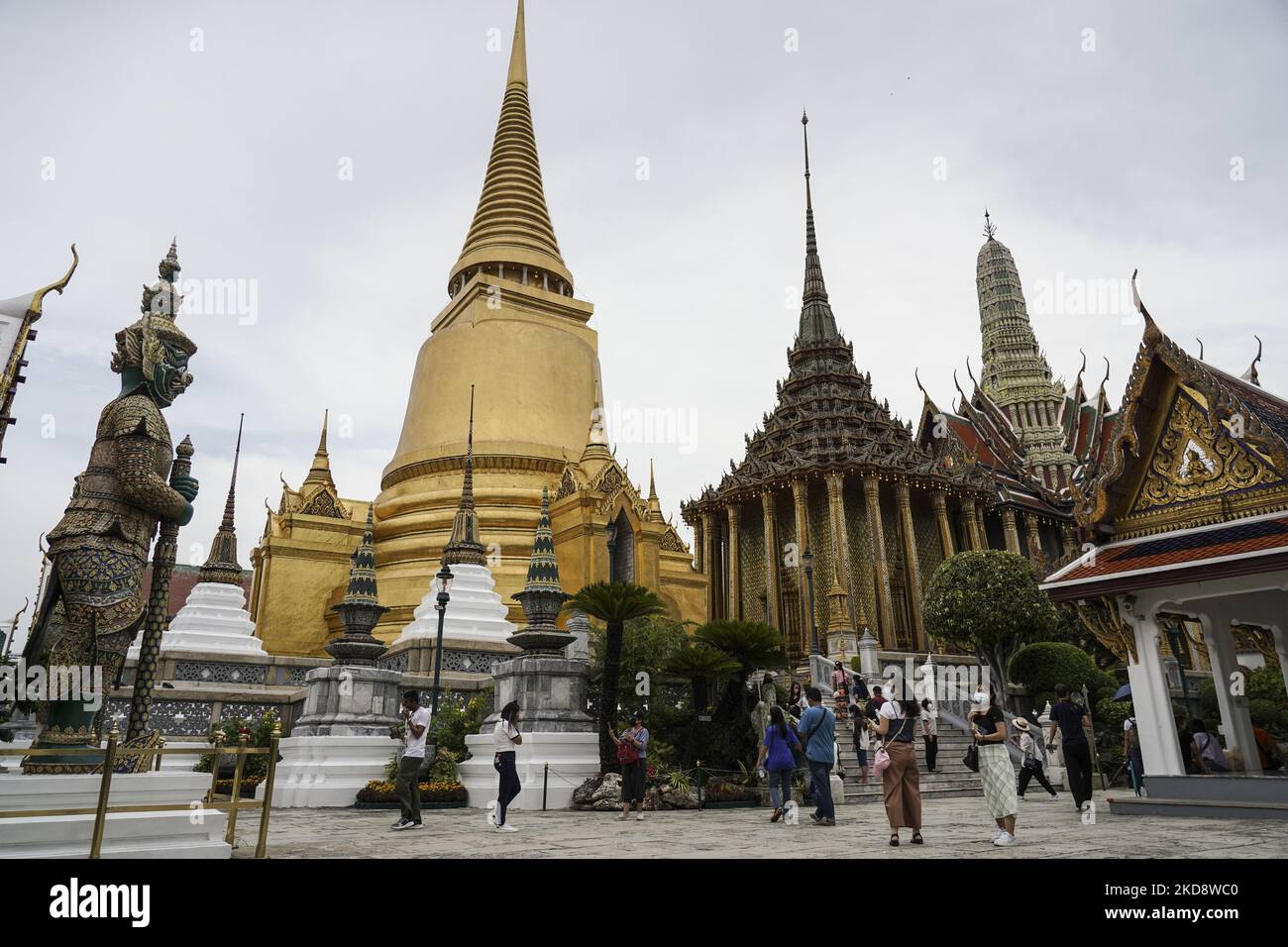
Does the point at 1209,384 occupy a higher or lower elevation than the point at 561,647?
higher

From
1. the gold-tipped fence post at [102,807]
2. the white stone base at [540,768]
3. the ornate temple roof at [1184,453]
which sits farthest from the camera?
the white stone base at [540,768]

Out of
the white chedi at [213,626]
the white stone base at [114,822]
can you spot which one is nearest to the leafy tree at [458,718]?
the white chedi at [213,626]

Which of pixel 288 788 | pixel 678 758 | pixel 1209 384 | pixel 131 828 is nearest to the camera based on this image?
pixel 131 828

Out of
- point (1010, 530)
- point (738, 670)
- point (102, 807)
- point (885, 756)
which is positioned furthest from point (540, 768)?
point (1010, 530)

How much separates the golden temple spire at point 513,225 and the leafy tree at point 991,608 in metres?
16.2

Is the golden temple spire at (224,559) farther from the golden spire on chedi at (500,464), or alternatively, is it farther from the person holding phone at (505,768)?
the person holding phone at (505,768)

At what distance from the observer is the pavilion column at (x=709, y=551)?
32.0m

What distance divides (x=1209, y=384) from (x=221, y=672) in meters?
16.3

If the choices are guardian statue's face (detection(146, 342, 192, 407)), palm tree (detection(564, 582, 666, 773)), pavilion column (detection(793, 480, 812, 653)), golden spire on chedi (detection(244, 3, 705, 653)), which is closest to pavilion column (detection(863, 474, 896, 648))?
pavilion column (detection(793, 480, 812, 653))

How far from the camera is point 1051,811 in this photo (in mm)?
9617

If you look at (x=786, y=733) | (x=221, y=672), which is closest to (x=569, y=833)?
(x=786, y=733)

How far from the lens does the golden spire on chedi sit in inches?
830

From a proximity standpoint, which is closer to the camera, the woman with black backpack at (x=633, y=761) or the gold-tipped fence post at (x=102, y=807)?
the gold-tipped fence post at (x=102, y=807)
